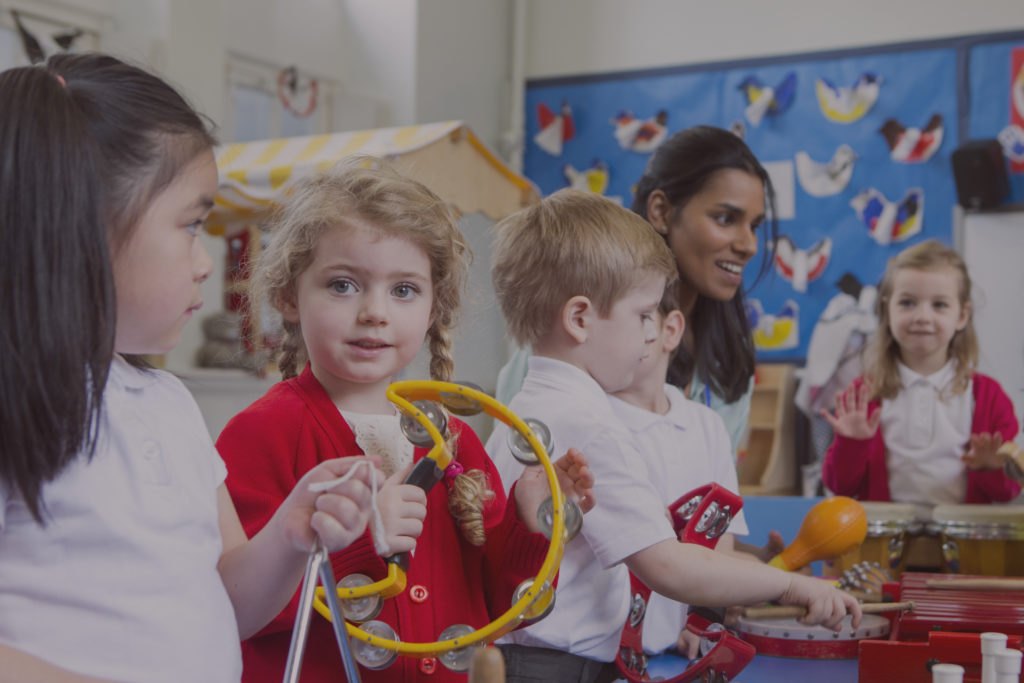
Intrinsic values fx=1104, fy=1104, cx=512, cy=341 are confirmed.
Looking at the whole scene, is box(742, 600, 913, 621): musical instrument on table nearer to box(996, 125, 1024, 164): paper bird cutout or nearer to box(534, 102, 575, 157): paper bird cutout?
box(996, 125, 1024, 164): paper bird cutout

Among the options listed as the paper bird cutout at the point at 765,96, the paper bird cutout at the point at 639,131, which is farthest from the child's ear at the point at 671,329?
the paper bird cutout at the point at 639,131

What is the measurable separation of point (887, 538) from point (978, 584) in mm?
434

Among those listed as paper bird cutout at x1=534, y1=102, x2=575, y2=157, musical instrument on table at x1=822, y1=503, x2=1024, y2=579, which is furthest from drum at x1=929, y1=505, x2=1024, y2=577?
paper bird cutout at x1=534, y1=102, x2=575, y2=157

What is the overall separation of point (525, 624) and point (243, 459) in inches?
13.5

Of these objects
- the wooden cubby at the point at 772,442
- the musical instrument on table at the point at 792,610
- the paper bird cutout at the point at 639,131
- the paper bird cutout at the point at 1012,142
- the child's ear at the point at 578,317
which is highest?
the paper bird cutout at the point at 639,131

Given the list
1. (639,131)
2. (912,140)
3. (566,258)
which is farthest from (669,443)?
(639,131)

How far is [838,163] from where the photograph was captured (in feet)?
17.1

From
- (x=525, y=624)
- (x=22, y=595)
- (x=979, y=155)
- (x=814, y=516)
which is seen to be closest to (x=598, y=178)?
(x=979, y=155)

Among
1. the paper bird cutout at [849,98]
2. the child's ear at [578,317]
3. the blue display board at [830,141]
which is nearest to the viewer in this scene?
the child's ear at [578,317]

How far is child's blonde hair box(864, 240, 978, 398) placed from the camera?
8.04ft

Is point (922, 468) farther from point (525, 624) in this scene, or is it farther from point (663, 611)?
point (525, 624)

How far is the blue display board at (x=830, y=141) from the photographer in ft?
16.5

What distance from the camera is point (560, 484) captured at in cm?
114

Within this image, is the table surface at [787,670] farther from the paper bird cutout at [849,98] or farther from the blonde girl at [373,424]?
the paper bird cutout at [849,98]
